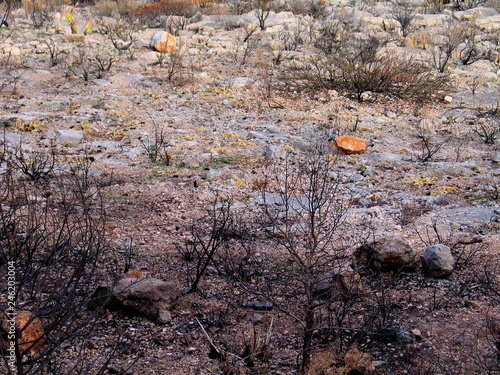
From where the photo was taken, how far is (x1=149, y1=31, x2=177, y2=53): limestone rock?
10.9 metres

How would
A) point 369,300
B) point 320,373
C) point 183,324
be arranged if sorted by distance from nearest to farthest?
point 320,373
point 183,324
point 369,300

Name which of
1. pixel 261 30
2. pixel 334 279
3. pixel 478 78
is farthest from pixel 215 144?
pixel 261 30

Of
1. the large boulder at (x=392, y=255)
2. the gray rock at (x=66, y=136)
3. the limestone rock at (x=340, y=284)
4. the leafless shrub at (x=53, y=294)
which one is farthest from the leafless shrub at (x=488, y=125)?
the leafless shrub at (x=53, y=294)

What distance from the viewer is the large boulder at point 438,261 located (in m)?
3.63

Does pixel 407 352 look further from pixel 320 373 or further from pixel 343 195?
pixel 343 195

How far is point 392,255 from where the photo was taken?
3705 millimetres

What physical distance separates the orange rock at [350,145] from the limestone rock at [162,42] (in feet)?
18.5

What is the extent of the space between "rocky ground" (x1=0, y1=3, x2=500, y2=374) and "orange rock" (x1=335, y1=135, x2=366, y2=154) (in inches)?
3.8

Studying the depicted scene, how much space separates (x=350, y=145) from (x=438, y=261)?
3.19 meters

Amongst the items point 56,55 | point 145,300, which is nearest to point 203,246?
point 145,300

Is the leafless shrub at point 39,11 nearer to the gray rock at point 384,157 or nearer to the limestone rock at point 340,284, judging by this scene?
the gray rock at point 384,157

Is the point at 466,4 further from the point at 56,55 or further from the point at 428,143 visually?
the point at 56,55

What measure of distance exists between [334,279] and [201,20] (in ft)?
40.4

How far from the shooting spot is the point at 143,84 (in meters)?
9.10
